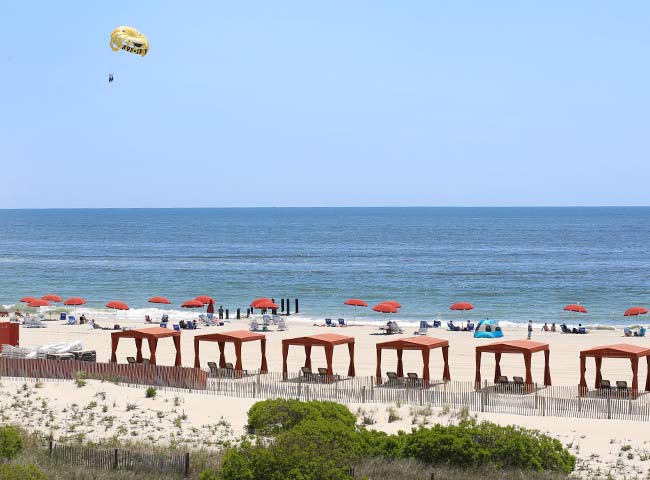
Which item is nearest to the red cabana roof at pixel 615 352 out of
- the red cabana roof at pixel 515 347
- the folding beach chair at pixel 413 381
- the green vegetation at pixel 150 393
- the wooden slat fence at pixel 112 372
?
the red cabana roof at pixel 515 347

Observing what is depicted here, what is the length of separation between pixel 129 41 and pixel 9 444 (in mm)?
24872

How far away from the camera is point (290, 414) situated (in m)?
19.6

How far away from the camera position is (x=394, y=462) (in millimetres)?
17219

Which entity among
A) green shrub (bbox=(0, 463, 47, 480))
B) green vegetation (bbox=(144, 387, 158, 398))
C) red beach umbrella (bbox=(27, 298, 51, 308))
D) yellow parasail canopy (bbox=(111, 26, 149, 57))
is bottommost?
green vegetation (bbox=(144, 387, 158, 398))

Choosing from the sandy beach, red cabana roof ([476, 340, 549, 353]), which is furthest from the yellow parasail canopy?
red cabana roof ([476, 340, 549, 353])

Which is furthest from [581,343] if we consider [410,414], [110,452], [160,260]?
[160,260]

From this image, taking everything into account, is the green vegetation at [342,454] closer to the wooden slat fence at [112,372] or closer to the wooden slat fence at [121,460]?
the wooden slat fence at [121,460]

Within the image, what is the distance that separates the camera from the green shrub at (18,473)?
14055mm

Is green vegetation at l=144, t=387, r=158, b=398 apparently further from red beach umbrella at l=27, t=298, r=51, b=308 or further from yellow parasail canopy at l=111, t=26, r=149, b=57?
red beach umbrella at l=27, t=298, r=51, b=308

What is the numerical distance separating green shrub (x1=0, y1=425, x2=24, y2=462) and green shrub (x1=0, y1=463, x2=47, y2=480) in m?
2.70

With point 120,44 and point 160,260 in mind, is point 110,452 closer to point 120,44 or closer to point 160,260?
point 120,44

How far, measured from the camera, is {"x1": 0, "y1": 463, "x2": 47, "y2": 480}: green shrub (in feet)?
46.1

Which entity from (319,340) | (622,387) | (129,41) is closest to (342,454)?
(622,387)

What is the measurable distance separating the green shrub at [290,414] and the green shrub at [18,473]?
5218 mm
